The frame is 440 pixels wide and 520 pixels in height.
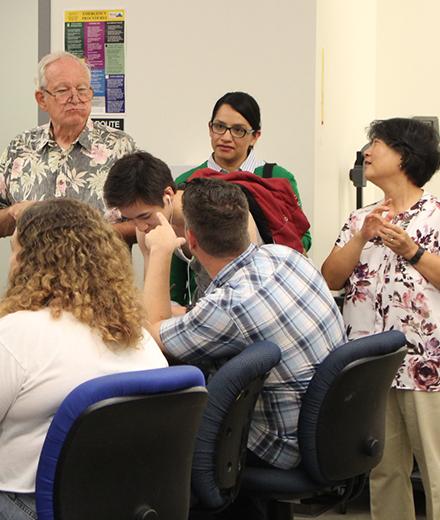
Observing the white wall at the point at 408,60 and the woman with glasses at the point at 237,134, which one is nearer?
the woman with glasses at the point at 237,134

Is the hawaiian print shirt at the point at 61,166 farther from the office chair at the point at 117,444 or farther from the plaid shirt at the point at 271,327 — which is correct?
the office chair at the point at 117,444

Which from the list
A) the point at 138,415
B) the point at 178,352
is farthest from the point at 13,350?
the point at 178,352

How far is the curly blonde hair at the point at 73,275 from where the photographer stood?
1922mm

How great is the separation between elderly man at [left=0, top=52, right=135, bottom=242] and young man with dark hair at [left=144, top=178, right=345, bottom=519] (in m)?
0.98

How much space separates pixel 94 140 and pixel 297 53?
1.01 meters

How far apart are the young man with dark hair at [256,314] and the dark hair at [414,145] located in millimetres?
1015

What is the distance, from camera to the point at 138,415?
5.97ft

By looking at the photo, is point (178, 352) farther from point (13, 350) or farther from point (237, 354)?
point (13, 350)

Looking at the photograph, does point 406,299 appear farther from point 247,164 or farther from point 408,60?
point 408,60

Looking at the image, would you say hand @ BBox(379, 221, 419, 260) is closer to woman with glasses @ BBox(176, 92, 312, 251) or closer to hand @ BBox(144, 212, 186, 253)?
woman with glasses @ BBox(176, 92, 312, 251)

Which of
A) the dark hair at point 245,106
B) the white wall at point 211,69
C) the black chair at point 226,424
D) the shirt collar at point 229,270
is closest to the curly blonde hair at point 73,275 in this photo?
the black chair at point 226,424

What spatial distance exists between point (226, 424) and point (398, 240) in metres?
1.24

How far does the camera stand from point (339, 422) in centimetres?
245

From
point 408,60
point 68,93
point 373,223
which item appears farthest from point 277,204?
point 408,60
